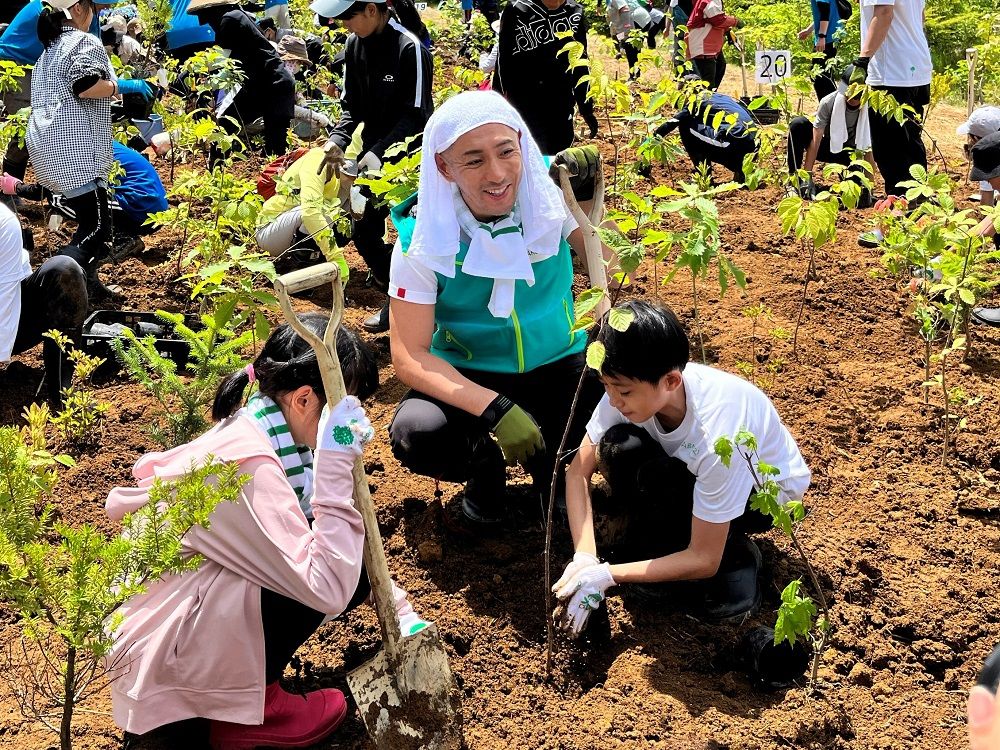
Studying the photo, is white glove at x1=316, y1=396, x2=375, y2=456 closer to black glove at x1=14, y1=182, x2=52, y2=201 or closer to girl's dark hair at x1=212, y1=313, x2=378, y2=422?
girl's dark hair at x1=212, y1=313, x2=378, y2=422

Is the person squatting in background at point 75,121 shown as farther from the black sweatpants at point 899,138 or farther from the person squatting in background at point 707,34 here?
the person squatting in background at point 707,34

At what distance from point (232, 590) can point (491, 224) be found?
3.91 feet

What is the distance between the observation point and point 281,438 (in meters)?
2.23

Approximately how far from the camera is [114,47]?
7.62m

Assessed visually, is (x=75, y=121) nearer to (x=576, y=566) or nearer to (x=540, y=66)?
(x=540, y=66)

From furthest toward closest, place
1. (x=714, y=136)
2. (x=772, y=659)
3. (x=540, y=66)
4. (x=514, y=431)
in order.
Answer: (x=714, y=136) → (x=540, y=66) → (x=514, y=431) → (x=772, y=659)

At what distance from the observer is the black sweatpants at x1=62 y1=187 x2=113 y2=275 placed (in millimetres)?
4480

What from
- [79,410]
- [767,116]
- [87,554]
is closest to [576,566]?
[87,554]

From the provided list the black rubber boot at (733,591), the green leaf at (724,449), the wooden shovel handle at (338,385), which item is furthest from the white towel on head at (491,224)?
the black rubber boot at (733,591)

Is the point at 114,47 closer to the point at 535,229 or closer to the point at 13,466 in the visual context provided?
the point at 535,229

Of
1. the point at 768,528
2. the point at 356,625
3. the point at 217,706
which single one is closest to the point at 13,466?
the point at 217,706

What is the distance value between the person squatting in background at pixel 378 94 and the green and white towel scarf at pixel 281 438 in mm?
2034

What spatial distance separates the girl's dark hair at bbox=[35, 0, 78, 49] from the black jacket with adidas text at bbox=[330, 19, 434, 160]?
1.26 metres

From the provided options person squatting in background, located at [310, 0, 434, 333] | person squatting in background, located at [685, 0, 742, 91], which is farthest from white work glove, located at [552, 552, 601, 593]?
person squatting in background, located at [685, 0, 742, 91]
